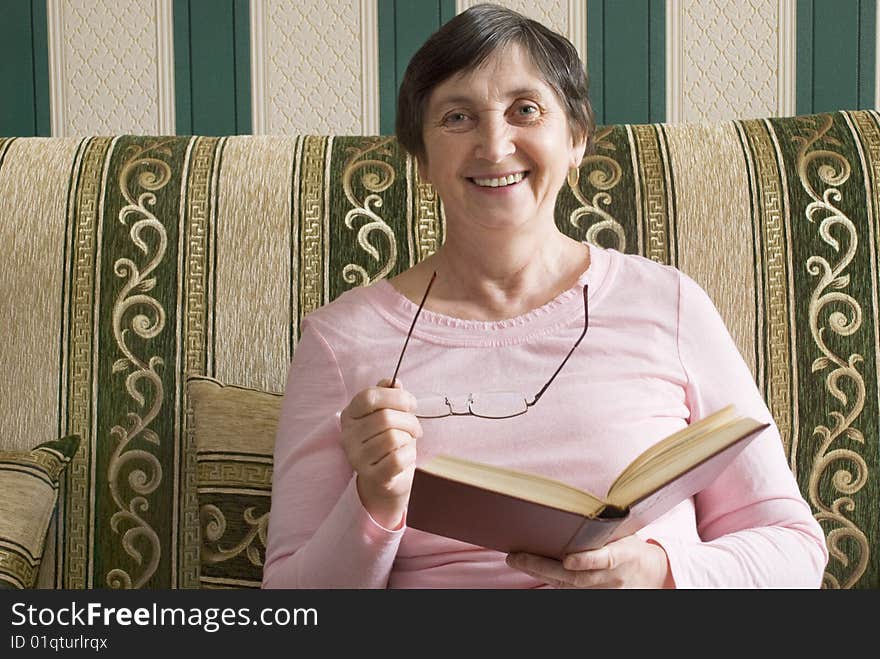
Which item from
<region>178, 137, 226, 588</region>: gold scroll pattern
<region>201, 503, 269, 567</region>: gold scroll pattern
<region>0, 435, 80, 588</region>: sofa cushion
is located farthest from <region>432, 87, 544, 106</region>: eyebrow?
<region>0, 435, 80, 588</region>: sofa cushion

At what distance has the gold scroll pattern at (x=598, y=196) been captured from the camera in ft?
5.18

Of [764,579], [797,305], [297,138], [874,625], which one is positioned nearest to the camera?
[874,625]

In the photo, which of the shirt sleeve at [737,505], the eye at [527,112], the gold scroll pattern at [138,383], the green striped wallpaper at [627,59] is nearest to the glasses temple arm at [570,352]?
the shirt sleeve at [737,505]

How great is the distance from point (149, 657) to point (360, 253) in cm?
82

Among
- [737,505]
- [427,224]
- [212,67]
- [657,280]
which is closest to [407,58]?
[212,67]

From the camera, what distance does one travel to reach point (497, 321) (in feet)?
4.22

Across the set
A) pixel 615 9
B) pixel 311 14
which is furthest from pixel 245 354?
pixel 615 9

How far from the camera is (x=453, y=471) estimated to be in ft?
3.01

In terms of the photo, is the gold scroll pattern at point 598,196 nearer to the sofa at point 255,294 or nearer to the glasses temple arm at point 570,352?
the sofa at point 255,294

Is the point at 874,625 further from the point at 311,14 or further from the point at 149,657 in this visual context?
the point at 311,14

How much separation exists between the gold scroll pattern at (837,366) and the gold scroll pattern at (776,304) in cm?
4

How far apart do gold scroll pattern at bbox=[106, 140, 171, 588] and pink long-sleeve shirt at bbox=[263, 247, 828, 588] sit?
351mm

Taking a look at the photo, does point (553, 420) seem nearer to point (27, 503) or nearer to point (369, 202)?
point (369, 202)

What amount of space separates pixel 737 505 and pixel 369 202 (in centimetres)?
72
